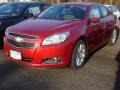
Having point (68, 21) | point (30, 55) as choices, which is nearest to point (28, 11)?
point (68, 21)

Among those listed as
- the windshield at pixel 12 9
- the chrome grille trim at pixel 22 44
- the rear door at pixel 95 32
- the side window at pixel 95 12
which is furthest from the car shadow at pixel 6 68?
the windshield at pixel 12 9

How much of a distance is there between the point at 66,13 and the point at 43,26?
4.13 ft

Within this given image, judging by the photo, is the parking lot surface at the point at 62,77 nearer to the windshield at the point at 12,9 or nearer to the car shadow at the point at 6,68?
the car shadow at the point at 6,68

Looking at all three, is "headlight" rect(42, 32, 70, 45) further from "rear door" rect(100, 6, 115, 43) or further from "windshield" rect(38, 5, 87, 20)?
"rear door" rect(100, 6, 115, 43)

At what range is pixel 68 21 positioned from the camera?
683 cm

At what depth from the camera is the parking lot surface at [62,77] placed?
546 centimetres

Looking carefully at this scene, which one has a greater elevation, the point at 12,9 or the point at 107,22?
the point at 12,9

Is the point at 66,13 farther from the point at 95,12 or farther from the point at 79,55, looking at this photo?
the point at 79,55

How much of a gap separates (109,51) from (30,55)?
369cm

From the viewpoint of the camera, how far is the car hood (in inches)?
240

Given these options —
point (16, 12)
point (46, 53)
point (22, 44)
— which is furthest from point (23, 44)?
point (16, 12)

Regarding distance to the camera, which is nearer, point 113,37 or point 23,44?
point 23,44

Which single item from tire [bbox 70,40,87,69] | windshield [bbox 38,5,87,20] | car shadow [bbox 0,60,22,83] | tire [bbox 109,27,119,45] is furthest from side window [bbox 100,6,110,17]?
car shadow [bbox 0,60,22,83]

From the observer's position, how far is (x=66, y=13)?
24.4 feet
